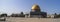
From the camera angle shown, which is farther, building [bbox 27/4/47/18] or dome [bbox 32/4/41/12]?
building [bbox 27/4/47/18]

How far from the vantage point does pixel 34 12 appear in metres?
17.2

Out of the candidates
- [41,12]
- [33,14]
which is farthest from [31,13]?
[41,12]

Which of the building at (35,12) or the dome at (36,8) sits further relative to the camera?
the building at (35,12)

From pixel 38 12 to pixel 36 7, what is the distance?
0.77m

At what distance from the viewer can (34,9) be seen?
17078 mm

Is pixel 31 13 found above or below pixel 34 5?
below

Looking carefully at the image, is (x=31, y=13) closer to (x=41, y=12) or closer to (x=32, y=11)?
(x=32, y=11)

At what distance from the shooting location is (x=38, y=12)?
17.1 meters

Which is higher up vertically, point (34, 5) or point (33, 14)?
point (34, 5)

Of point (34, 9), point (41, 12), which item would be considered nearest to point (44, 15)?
point (41, 12)

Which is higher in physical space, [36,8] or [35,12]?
[36,8]

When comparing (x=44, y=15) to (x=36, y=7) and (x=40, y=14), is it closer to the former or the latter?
(x=40, y=14)

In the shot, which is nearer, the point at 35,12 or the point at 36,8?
the point at 36,8

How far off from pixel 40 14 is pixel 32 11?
1.17m
